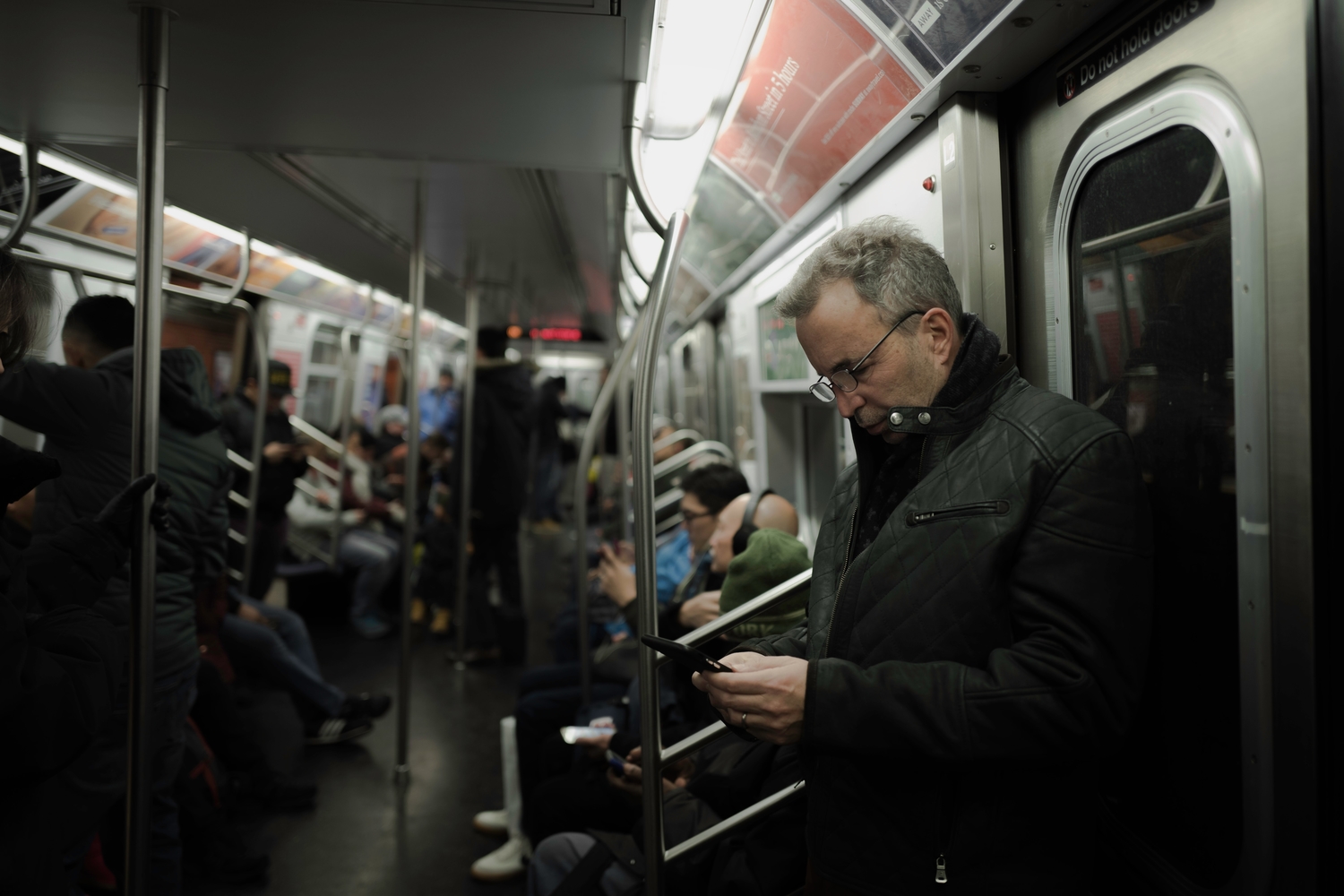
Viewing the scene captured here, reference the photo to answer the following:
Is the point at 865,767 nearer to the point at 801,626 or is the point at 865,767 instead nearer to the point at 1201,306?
the point at 801,626

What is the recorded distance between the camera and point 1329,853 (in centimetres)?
101

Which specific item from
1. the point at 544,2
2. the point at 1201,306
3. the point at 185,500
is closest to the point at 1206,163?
the point at 1201,306

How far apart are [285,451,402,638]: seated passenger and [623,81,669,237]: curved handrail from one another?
5126 millimetres

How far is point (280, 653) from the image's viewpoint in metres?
3.77

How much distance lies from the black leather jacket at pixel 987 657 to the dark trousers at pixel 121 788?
1.41 metres

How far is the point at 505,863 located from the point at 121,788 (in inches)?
53.8

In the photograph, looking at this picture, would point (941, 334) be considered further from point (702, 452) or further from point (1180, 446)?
point (702, 452)

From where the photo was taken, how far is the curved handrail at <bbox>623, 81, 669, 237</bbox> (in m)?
1.69

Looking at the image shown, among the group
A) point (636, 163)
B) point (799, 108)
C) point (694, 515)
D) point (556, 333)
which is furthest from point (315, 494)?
point (636, 163)

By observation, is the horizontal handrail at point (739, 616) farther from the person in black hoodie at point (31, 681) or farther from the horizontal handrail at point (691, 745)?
the person in black hoodie at point (31, 681)

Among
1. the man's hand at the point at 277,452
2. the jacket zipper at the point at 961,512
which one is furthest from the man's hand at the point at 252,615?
the jacket zipper at the point at 961,512

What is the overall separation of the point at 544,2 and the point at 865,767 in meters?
1.55

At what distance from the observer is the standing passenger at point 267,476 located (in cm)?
544

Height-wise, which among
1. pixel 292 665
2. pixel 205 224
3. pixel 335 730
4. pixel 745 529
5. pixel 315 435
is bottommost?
pixel 335 730
